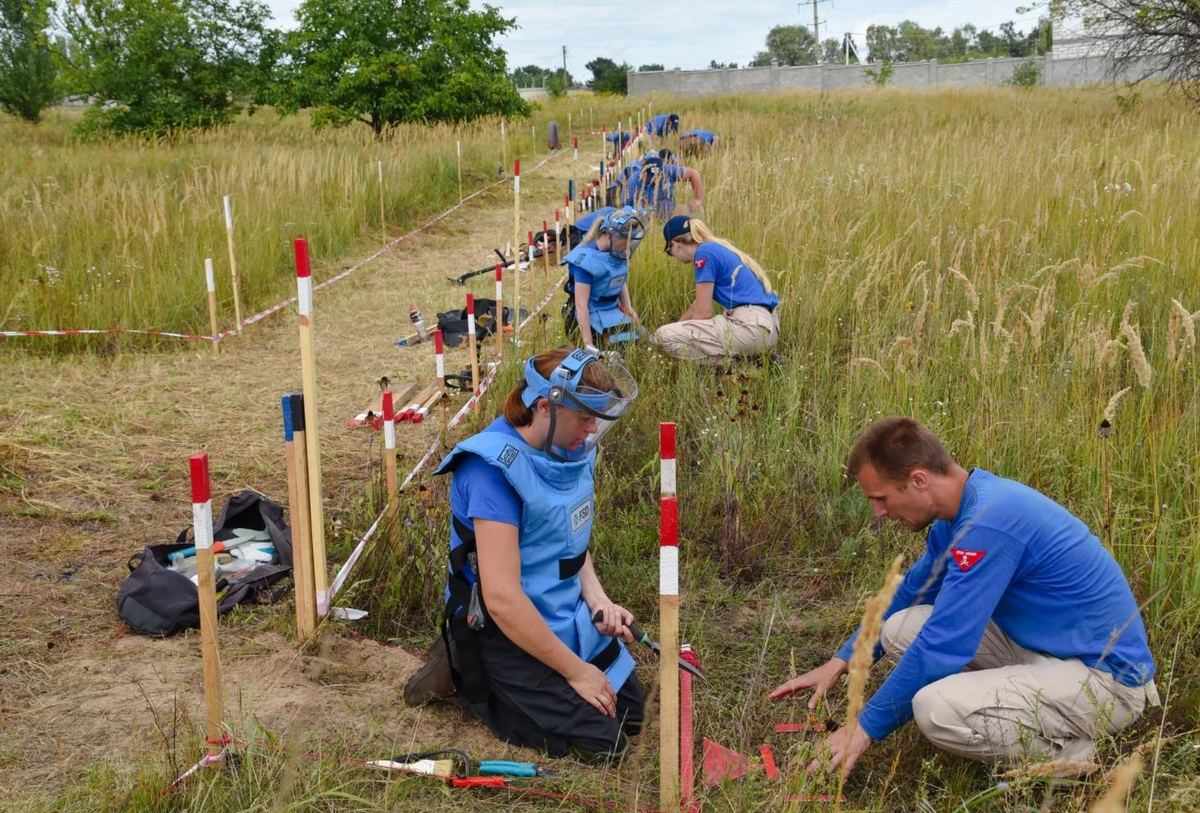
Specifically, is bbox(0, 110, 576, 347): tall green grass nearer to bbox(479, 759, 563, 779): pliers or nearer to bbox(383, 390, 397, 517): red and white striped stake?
bbox(383, 390, 397, 517): red and white striped stake

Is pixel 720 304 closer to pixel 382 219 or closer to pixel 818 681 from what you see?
Result: pixel 818 681

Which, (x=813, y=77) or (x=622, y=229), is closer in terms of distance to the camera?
(x=622, y=229)

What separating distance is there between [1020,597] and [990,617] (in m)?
0.14

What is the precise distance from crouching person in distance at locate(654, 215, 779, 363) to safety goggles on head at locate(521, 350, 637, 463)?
2525 millimetres

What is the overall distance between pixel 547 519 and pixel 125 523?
8.39ft

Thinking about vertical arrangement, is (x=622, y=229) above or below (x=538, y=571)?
above

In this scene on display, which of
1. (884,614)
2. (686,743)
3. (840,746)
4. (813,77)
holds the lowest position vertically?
(686,743)

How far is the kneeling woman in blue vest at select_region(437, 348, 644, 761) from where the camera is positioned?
106 inches

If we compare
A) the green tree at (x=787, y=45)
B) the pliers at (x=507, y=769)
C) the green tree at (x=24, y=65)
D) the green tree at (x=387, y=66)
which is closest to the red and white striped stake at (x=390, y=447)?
the pliers at (x=507, y=769)

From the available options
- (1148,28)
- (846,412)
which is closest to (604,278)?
(846,412)

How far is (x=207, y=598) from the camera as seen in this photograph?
95.4 inches

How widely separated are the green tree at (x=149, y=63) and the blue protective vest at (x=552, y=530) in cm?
1951

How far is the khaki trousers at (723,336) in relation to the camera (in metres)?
5.47

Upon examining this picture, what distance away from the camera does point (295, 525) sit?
3168 millimetres
